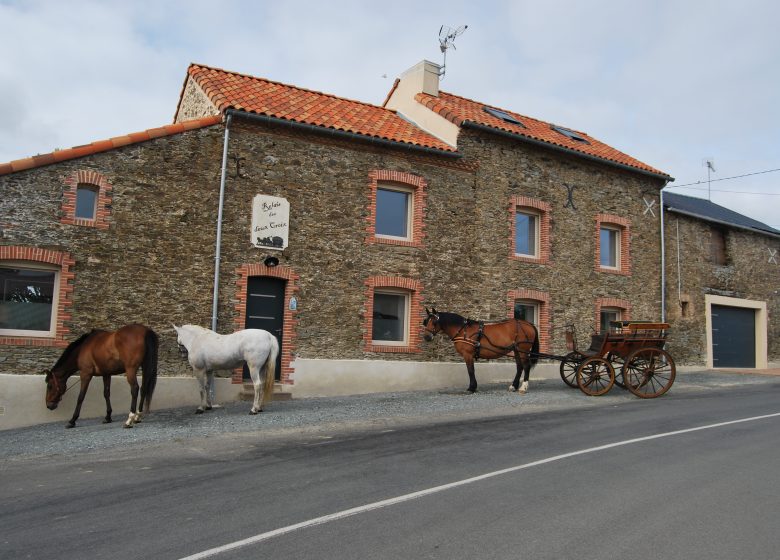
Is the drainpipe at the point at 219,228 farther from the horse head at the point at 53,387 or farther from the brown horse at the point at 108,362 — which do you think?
the horse head at the point at 53,387

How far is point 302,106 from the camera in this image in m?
15.1

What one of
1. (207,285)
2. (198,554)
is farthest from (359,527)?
(207,285)

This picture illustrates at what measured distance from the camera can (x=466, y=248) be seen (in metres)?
15.9

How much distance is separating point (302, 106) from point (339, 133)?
5.26 ft

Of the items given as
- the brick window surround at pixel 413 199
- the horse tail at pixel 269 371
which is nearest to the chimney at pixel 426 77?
the brick window surround at pixel 413 199

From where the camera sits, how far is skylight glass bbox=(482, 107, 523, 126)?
18656mm

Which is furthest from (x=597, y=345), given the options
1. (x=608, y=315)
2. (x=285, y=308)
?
(x=285, y=308)

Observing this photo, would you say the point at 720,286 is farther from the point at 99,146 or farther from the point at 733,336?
the point at 99,146

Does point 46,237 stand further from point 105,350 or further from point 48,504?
point 48,504

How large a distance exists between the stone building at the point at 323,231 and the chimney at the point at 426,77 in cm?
9

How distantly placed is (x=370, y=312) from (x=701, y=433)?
24.8ft

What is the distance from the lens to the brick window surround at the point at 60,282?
11.2 metres

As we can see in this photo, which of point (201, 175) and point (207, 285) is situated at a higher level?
point (201, 175)

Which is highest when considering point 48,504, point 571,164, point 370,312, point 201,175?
point 571,164
